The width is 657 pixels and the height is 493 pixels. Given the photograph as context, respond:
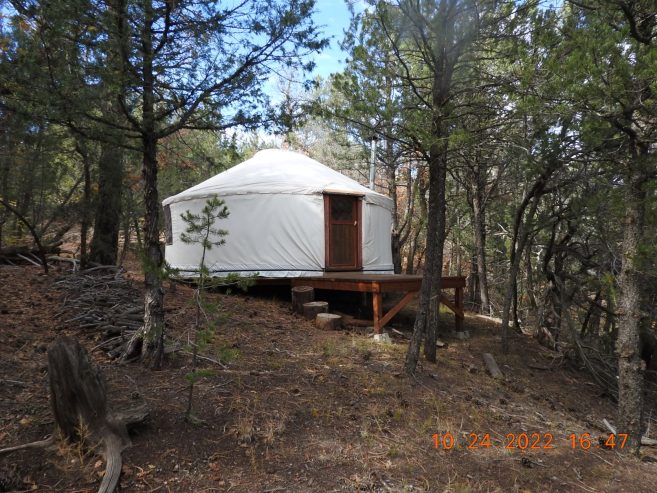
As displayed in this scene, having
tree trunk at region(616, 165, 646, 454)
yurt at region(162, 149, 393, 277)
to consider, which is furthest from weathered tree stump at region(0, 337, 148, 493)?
yurt at region(162, 149, 393, 277)

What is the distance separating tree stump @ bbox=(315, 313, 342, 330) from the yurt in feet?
5.39

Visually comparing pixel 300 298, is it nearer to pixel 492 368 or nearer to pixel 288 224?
pixel 288 224

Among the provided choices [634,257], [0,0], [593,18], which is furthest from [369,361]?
[0,0]

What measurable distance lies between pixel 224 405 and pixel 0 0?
3.82m

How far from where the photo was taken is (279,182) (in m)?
8.02

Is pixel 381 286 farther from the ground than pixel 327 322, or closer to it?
farther from the ground

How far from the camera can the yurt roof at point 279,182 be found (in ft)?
25.9

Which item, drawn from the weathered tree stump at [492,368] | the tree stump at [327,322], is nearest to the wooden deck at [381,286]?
the tree stump at [327,322]

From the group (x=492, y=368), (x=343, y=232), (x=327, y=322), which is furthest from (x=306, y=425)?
(x=343, y=232)

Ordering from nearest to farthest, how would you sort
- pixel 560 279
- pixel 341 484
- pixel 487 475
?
pixel 341 484
pixel 487 475
pixel 560 279

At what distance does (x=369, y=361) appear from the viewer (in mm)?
4773

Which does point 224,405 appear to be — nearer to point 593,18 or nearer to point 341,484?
point 341,484
